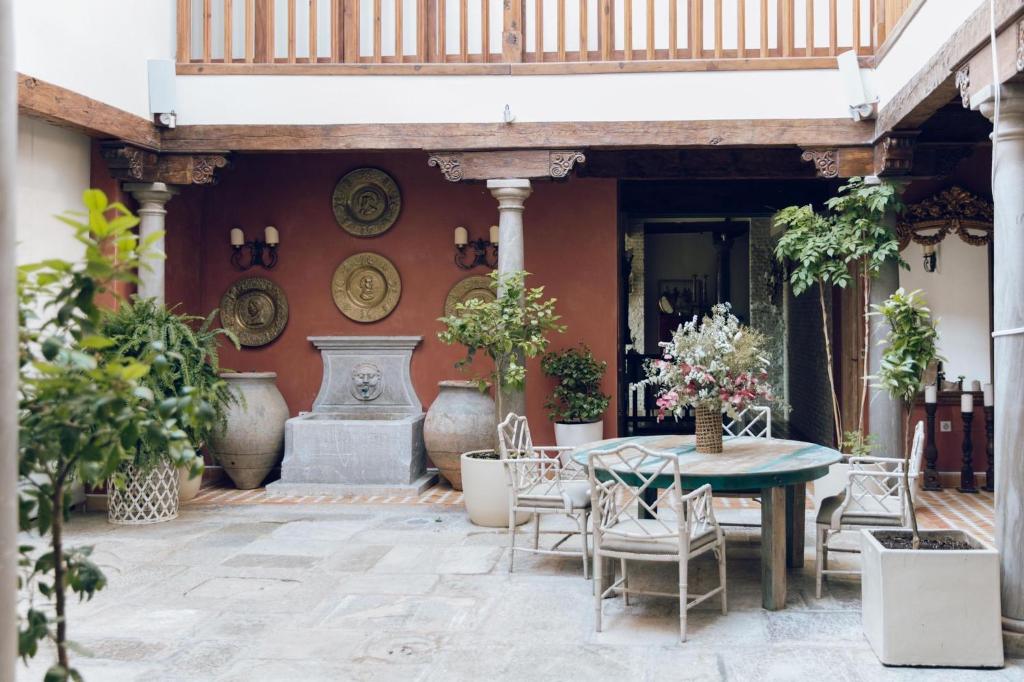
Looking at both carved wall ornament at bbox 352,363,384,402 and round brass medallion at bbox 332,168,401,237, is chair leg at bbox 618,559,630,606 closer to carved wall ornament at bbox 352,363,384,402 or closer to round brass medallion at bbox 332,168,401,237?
carved wall ornament at bbox 352,363,384,402

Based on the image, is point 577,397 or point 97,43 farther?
point 577,397

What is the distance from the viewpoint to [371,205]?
28.0 feet

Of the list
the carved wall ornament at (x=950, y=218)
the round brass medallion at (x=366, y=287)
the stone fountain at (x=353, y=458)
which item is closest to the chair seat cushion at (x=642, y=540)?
the stone fountain at (x=353, y=458)

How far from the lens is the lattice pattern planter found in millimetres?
6484

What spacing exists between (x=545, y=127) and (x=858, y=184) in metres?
2.19

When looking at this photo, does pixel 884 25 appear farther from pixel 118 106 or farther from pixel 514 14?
pixel 118 106

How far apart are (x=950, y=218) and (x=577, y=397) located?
3.30 meters

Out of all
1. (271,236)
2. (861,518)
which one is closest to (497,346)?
(861,518)

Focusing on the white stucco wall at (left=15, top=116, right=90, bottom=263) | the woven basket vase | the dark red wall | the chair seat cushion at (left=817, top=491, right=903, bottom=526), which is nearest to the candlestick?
the dark red wall

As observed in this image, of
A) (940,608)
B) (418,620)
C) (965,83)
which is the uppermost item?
(965,83)

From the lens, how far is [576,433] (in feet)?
26.0

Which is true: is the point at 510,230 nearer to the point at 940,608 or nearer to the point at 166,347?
the point at 166,347

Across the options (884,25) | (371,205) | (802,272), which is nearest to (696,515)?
(802,272)

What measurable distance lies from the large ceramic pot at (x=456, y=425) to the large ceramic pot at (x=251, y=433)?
4.19ft
